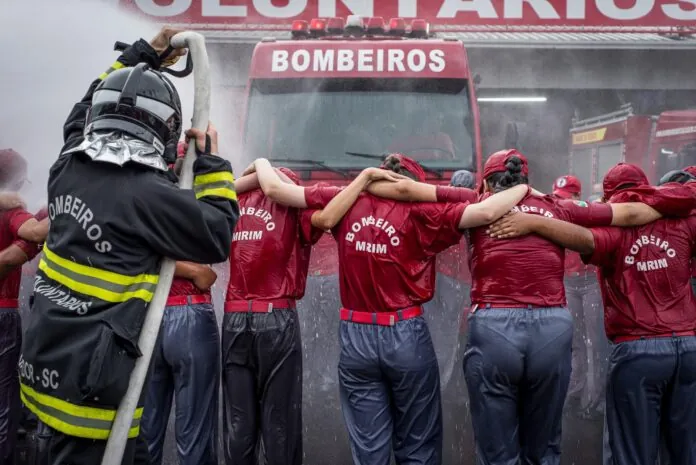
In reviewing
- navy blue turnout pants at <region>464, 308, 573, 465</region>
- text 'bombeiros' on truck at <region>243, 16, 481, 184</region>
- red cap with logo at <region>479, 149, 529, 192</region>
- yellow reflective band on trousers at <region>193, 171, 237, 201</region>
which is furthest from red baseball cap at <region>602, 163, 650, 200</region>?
yellow reflective band on trousers at <region>193, 171, 237, 201</region>

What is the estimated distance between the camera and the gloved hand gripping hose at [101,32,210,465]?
2.64 m

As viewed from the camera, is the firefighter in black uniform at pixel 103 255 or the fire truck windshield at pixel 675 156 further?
the fire truck windshield at pixel 675 156

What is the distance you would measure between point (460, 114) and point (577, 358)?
257 centimetres

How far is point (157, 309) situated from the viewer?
109 inches

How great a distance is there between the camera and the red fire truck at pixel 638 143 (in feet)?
36.3

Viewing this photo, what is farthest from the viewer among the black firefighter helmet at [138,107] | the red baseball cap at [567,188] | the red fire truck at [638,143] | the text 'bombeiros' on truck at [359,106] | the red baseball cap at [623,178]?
the red fire truck at [638,143]

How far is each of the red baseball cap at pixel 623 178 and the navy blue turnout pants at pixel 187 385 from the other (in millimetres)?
2475

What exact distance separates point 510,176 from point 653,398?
4.58 ft

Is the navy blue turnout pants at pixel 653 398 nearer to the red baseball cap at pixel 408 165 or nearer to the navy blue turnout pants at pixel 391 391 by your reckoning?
the navy blue turnout pants at pixel 391 391

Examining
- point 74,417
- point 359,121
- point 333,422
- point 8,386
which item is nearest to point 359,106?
point 359,121

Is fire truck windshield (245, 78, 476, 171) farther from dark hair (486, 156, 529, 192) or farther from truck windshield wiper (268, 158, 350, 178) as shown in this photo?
dark hair (486, 156, 529, 192)

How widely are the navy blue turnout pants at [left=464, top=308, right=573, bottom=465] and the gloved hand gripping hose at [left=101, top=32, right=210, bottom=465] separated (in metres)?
1.93

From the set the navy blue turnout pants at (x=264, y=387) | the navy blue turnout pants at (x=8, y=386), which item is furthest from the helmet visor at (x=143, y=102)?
the navy blue turnout pants at (x=8, y=386)

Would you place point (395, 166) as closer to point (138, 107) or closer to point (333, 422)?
point (138, 107)
